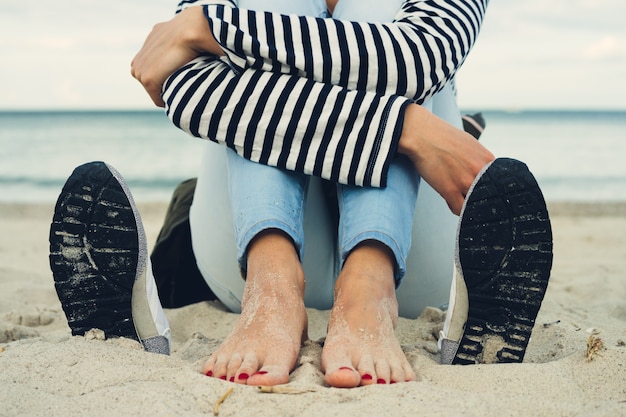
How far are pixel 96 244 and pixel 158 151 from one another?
8.79m

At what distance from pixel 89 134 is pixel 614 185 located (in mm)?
9931

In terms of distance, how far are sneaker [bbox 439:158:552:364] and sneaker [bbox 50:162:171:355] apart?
1.71ft

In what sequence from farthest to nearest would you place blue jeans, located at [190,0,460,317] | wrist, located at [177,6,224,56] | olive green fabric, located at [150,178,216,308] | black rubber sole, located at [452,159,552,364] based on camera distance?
olive green fabric, located at [150,178,216,308]
wrist, located at [177,6,224,56]
blue jeans, located at [190,0,460,317]
black rubber sole, located at [452,159,552,364]

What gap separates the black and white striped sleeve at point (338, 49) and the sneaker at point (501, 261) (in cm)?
24

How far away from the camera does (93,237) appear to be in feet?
3.39

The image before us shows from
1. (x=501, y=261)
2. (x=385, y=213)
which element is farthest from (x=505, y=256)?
(x=385, y=213)

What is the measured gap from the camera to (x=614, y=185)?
20.8ft

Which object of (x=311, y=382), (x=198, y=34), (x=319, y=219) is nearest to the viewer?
(x=311, y=382)

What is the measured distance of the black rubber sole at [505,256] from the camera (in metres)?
0.97

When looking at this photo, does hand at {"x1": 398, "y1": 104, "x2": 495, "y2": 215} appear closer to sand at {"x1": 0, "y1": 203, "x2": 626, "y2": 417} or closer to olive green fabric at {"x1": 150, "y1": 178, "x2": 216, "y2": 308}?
sand at {"x1": 0, "y1": 203, "x2": 626, "y2": 417}

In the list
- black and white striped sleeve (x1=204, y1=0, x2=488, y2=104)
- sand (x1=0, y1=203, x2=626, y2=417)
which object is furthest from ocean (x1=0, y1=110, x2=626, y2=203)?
black and white striped sleeve (x1=204, y1=0, x2=488, y2=104)

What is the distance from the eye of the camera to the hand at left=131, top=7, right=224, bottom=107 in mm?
1182

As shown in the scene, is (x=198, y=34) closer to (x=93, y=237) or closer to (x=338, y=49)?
(x=338, y=49)

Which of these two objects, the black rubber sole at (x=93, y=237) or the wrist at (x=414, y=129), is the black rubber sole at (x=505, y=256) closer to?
the wrist at (x=414, y=129)
